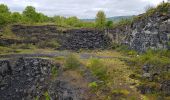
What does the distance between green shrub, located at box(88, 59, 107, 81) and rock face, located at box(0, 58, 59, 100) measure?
4.04 meters

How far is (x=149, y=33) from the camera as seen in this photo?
39.3m

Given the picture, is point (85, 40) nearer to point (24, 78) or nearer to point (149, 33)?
point (149, 33)

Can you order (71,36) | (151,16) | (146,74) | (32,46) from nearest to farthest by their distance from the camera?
(146,74), (151,16), (32,46), (71,36)

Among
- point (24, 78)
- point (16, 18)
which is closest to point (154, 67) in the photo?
point (24, 78)

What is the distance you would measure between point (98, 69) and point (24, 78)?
780cm

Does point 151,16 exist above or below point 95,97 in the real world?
above

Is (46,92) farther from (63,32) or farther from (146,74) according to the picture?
(63,32)

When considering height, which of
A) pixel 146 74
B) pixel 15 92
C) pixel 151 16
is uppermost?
pixel 151 16

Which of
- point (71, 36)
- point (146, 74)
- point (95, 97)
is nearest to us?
point (95, 97)

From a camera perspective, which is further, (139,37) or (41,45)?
(41,45)

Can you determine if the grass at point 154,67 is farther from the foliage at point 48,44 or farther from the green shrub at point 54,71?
the foliage at point 48,44

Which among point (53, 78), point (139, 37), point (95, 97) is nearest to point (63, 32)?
point (139, 37)

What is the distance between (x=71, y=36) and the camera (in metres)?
55.2

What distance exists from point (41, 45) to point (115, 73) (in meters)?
20.2
